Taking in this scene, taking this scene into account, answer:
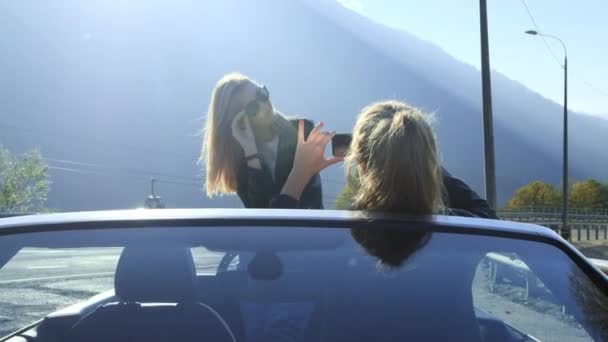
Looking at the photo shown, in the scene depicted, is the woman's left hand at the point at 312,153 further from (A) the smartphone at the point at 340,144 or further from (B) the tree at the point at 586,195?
(B) the tree at the point at 586,195

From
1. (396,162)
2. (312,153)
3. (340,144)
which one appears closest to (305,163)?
(312,153)

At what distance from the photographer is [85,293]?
2.37 m

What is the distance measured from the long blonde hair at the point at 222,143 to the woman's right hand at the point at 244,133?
0.02 metres

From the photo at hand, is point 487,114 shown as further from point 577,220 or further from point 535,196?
point 535,196

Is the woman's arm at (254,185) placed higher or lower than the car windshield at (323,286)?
higher

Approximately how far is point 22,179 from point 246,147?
62820 mm

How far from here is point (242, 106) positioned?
140 inches

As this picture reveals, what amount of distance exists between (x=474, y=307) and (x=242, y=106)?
5.74ft

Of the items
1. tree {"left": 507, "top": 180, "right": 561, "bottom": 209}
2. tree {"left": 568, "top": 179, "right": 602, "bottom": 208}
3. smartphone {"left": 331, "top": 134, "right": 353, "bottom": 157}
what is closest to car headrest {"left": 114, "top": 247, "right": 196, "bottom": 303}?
smartphone {"left": 331, "top": 134, "right": 353, "bottom": 157}

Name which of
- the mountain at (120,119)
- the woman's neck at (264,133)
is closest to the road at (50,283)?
the woman's neck at (264,133)

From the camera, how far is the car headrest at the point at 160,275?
6.33 feet

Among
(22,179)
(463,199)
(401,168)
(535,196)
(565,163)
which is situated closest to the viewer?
(401,168)

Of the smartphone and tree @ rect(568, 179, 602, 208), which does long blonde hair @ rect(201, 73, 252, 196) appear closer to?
the smartphone

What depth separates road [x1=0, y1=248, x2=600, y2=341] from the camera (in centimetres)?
200
